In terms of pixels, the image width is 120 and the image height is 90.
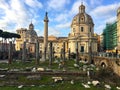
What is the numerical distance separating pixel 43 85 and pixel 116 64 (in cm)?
1105

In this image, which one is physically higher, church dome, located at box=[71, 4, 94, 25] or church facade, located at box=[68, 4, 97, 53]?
church dome, located at box=[71, 4, 94, 25]

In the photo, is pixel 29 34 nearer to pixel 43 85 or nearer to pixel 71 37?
pixel 71 37

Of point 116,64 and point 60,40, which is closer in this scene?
point 116,64

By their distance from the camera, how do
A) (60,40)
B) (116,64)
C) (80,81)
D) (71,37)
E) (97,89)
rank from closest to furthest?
1. (97,89)
2. (80,81)
3. (116,64)
4. (71,37)
5. (60,40)

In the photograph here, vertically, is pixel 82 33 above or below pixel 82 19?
below

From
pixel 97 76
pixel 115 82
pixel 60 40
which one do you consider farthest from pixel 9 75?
pixel 60 40

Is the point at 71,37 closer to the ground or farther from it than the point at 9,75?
farther from it

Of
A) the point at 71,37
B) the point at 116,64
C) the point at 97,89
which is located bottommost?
the point at 97,89

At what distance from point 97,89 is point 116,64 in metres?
8.63

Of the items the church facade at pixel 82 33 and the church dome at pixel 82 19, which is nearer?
the church facade at pixel 82 33

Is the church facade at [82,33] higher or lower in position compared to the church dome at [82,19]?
lower

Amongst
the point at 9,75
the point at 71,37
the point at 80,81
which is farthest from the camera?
the point at 71,37

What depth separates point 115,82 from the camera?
2747cm

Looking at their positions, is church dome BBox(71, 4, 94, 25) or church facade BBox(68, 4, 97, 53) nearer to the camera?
church facade BBox(68, 4, 97, 53)
